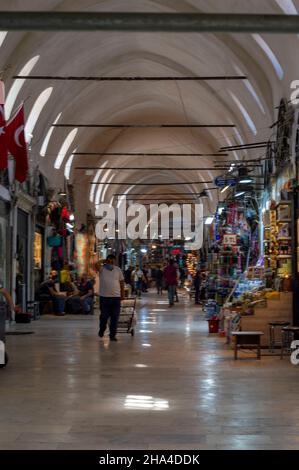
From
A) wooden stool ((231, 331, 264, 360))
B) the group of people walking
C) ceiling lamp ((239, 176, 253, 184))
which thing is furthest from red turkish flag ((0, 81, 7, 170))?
ceiling lamp ((239, 176, 253, 184))

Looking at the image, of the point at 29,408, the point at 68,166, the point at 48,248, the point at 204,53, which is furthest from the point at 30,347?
the point at 68,166

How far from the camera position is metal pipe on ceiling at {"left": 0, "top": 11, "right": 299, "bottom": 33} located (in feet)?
15.2

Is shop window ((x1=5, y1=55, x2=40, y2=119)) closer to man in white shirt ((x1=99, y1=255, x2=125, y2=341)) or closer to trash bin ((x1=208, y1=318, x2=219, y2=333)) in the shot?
man in white shirt ((x1=99, y1=255, x2=125, y2=341))

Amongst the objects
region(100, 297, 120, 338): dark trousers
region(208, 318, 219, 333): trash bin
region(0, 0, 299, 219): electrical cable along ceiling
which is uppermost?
region(0, 0, 299, 219): electrical cable along ceiling

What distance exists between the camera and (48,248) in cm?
2466

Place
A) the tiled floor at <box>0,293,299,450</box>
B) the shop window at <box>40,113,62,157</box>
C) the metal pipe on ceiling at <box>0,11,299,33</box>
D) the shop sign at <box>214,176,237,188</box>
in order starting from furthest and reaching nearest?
the shop window at <box>40,113,62,157</box> < the shop sign at <box>214,176,237,188</box> < the tiled floor at <box>0,293,299,450</box> < the metal pipe on ceiling at <box>0,11,299,33</box>

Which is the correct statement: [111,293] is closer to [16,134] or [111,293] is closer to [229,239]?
[16,134]

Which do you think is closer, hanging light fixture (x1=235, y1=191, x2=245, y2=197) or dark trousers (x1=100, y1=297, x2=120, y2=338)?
dark trousers (x1=100, y1=297, x2=120, y2=338)

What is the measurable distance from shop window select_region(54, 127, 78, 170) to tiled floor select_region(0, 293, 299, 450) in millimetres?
13320

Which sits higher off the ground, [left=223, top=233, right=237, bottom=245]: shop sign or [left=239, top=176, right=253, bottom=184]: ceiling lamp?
[left=239, top=176, right=253, bottom=184]: ceiling lamp

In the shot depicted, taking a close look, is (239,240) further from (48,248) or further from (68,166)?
(68,166)

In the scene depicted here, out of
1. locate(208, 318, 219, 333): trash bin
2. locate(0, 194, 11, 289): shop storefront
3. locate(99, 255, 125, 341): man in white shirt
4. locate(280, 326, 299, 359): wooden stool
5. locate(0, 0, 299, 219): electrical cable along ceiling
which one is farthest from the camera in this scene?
locate(0, 194, 11, 289): shop storefront

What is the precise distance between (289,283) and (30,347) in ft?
13.5

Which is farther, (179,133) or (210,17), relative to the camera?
(179,133)
